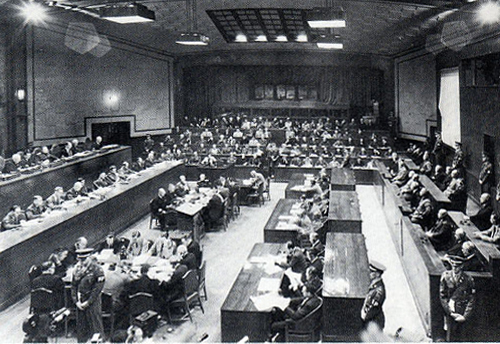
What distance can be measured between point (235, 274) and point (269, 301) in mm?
3201

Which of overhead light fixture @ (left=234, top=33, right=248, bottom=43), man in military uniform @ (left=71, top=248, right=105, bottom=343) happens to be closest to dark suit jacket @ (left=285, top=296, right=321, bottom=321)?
man in military uniform @ (left=71, top=248, right=105, bottom=343)

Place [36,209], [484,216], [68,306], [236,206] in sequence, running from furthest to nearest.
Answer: [236,206]
[36,209]
[484,216]
[68,306]

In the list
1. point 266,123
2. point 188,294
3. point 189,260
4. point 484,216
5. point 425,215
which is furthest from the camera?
point 266,123

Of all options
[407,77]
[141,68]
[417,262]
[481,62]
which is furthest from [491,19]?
[141,68]

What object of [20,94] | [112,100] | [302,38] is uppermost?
[302,38]

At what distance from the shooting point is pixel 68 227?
10289mm

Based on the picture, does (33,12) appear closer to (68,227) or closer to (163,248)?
(68,227)

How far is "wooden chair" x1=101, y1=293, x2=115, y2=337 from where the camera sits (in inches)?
291

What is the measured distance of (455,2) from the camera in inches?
416

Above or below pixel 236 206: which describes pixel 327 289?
below

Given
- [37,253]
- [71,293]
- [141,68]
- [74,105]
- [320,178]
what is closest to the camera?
[71,293]

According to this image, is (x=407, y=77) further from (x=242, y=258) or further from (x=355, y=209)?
(x=242, y=258)

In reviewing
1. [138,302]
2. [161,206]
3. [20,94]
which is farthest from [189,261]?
[20,94]

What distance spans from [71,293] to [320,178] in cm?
928
